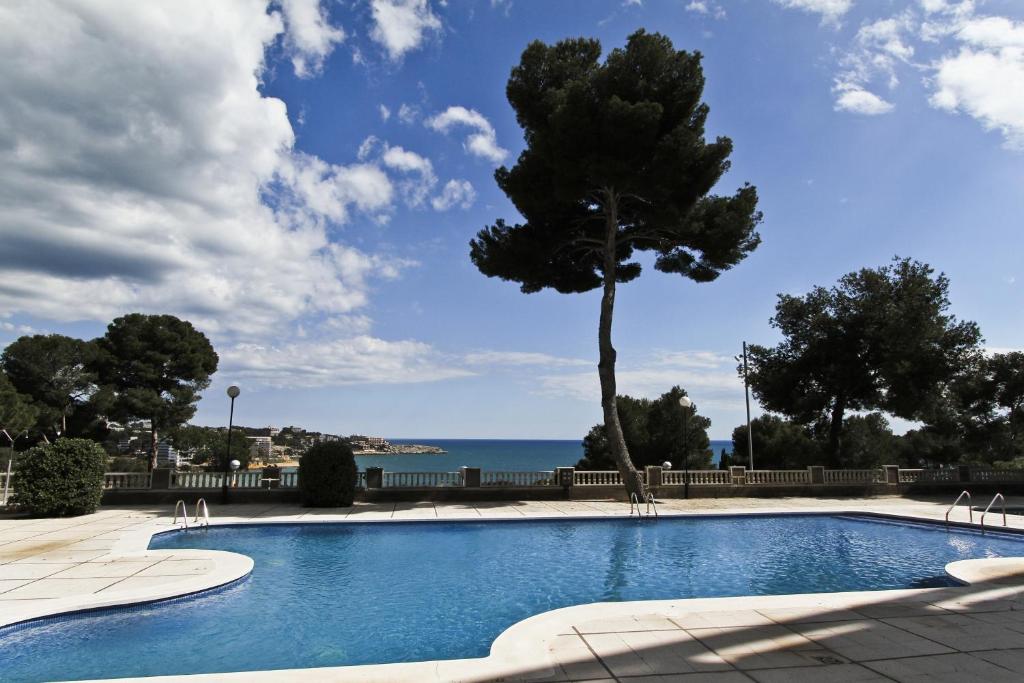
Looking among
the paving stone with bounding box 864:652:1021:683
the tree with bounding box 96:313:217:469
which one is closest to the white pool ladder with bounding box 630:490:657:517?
the paving stone with bounding box 864:652:1021:683

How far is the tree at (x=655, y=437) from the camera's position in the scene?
36.4m

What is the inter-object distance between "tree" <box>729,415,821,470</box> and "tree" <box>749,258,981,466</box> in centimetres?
513

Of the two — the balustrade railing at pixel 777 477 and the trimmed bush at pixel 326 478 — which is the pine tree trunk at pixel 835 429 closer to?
the balustrade railing at pixel 777 477

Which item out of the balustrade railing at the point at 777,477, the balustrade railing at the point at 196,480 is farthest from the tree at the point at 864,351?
the balustrade railing at the point at 196,480

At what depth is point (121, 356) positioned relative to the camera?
36.0m

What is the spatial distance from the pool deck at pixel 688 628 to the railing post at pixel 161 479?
22.5 ft

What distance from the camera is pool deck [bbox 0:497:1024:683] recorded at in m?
4.84

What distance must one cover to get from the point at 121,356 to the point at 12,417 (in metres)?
10.7

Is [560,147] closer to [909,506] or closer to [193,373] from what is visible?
[909,506]

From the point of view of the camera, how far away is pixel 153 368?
119 ft

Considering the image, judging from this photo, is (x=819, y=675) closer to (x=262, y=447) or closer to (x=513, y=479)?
(x=513, y=479)

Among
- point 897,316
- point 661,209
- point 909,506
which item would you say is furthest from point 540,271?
point 897,316

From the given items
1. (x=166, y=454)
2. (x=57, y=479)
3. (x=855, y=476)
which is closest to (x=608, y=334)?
(x=855, y=476)

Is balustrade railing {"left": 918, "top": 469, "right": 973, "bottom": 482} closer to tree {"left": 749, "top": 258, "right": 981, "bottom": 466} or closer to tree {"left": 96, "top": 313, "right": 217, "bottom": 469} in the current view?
tree {"left": 749, "top": 258, "right": 981, "bottom": 466}
